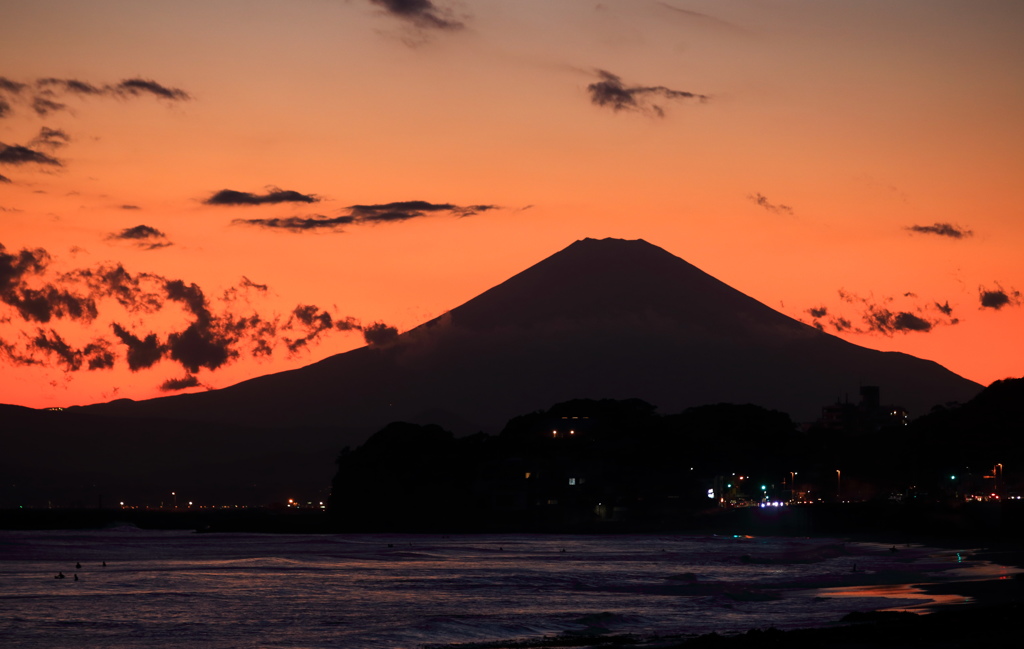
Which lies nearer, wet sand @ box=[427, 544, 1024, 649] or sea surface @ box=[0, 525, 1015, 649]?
wet sand @ box=[427, 544, 1024, 649]

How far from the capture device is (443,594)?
53.5 m

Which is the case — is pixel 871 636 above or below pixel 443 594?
above

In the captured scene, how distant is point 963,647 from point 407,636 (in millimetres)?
18027

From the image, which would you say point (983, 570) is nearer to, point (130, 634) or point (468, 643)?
point (468, 643)

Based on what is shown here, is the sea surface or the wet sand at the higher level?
the wet sand

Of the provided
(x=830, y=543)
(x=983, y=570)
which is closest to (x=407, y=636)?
(x=983, y=570)

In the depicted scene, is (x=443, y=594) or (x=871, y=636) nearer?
(x=871, y=636)

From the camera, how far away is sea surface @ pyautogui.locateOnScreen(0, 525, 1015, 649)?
126 ft

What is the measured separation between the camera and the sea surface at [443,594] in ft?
126

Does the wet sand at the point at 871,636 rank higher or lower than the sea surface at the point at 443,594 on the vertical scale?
higher

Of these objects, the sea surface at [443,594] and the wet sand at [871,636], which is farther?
the sea surface at [443,594]

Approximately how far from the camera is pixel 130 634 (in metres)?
39.7

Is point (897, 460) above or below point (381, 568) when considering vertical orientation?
above

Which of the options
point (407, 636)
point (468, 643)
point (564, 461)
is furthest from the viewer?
point (564, 461)
